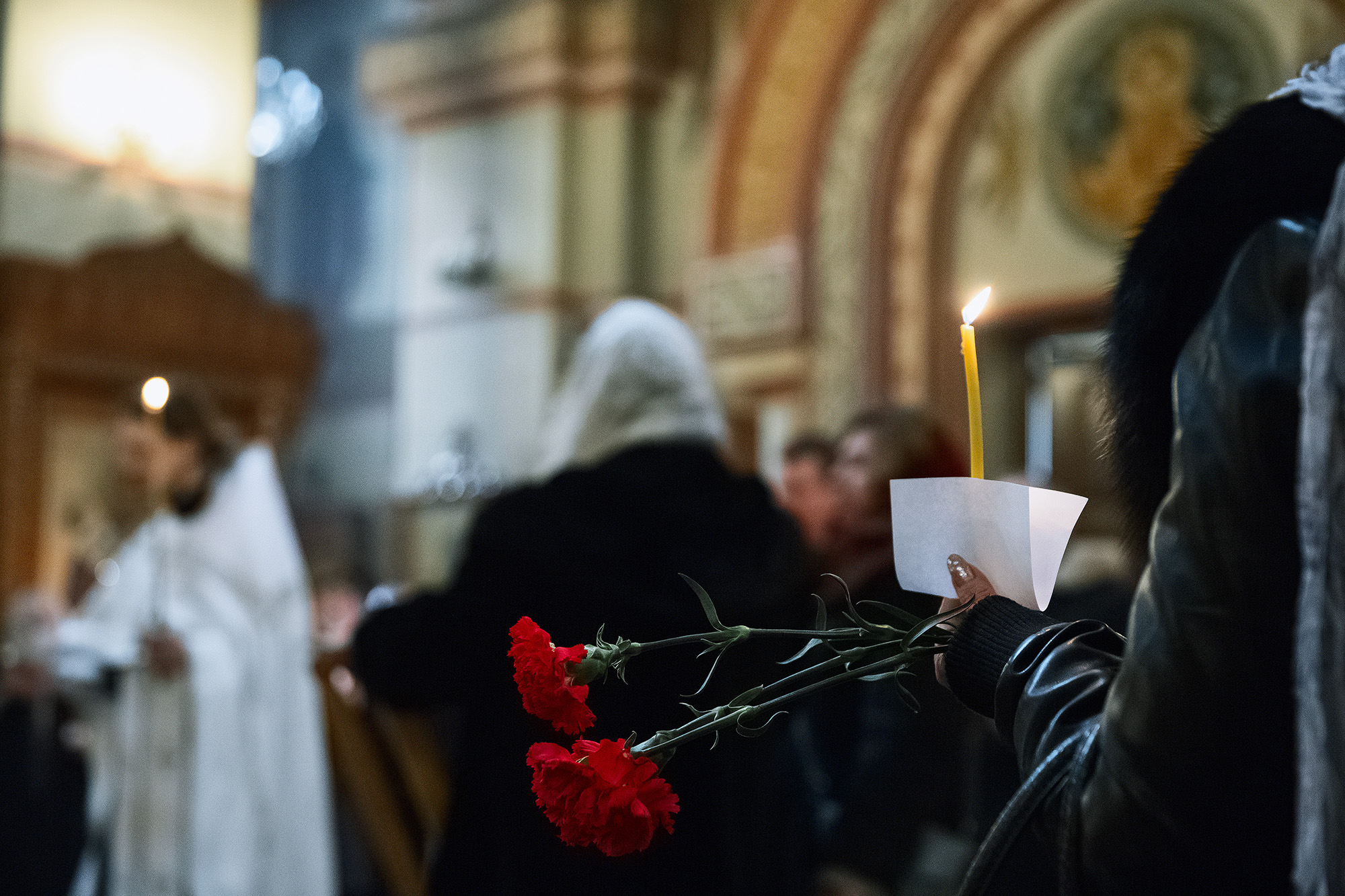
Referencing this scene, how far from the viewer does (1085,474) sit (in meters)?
6.29

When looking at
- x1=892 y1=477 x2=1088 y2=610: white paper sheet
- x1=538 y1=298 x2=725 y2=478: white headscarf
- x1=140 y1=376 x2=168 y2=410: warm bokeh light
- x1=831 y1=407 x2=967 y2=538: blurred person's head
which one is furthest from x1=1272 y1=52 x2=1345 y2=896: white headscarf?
x1=140 y1=376 x2=168 y2=410: warm bokeh light

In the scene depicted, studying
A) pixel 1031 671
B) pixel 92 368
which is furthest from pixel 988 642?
pixel 92 368

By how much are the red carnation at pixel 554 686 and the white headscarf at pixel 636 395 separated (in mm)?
1312

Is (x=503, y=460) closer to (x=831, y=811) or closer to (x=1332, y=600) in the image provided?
(x=831, y=811)

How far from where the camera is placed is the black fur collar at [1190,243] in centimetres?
86

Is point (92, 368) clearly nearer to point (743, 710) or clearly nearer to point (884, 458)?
point (884, 458)

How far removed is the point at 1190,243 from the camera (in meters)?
0.90

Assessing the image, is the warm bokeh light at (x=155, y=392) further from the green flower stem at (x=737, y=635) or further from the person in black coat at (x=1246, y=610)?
the person in black coat at (x=1246, y=610)

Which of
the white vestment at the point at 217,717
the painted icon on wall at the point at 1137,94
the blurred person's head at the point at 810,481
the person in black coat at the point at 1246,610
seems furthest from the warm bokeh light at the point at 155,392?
the painted icon on wall at the point at 1137,94

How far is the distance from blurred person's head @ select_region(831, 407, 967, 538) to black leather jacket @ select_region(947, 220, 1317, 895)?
72.8 inches

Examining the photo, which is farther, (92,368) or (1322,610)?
(92,368)

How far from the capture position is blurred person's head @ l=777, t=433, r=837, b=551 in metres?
3.59

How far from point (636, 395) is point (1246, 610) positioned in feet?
5.34

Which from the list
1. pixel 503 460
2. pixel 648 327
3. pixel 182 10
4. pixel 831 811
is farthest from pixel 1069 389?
pixel 182 10
